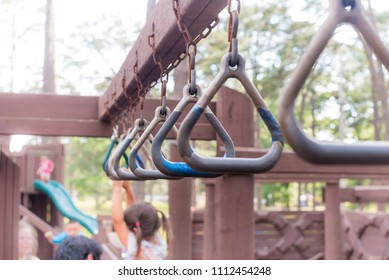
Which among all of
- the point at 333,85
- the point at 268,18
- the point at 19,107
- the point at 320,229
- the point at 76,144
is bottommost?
the point at 320,229

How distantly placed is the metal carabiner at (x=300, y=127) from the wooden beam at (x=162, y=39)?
Answer: 2.25 ft

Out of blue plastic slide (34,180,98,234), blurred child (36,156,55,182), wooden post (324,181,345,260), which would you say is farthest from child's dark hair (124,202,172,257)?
blurred child (36,156,55,182)

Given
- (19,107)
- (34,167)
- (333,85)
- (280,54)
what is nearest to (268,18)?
(280,54)

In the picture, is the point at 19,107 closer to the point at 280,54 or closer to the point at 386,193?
the point at 386,193

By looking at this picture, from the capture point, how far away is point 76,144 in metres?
19.6

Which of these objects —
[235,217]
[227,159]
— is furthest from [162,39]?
[235,217]

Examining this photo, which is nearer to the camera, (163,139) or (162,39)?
(163,139)

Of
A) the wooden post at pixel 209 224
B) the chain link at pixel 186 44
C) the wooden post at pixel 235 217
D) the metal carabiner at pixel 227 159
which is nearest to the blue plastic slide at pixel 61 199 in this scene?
the wooden post at pixel 209 224

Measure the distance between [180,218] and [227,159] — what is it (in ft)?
9.69

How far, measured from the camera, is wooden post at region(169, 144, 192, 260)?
12.1 ft

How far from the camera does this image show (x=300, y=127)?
22.2 inches

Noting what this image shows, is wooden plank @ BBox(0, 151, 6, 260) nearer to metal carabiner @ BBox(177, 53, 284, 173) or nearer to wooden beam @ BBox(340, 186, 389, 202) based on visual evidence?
metal carabiner @ BBox(177, 53, 284, 173)

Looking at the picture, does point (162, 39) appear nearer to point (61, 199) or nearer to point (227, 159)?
point (227, 159)

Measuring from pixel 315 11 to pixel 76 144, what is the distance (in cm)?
1041
